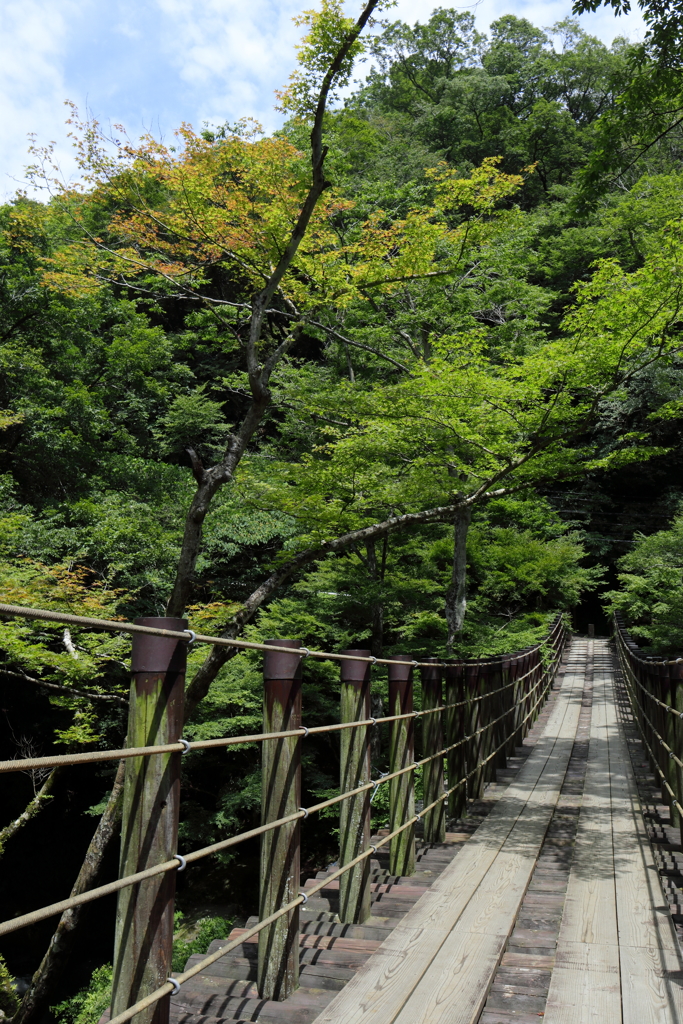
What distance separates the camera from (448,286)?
1368 cm

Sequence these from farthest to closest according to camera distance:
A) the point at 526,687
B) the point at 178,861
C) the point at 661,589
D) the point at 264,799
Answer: the point at 661,589 < the point at 526,687 < the point at 264,799 < the point at 178,861

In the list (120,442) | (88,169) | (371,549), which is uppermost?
(88,169)

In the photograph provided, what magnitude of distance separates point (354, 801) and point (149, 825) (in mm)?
1603

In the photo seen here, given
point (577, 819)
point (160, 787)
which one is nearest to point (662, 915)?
point (577, 819)

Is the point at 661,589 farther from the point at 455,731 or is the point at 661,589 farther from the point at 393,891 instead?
the point at 393,891

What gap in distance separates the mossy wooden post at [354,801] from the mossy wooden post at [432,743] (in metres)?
1.21

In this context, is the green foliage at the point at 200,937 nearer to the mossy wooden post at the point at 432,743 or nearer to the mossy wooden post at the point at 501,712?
the mossy wooden post at the point at 501,712

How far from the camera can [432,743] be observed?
4191 mm

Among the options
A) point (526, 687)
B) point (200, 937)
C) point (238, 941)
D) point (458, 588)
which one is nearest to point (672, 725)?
point (238, 941)

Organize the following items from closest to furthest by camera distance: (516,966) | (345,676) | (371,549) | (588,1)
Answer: (516,966), (345,676), (588,1), (371,549)

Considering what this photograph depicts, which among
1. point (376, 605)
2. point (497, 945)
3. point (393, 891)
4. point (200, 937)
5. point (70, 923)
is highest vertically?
point (376, 605)

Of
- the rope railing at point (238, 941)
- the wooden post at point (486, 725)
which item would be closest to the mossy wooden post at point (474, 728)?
the wooden post at point (486, 725)

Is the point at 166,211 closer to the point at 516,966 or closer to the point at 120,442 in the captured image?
the point at 120,442

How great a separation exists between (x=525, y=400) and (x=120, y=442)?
14506 millimetres
